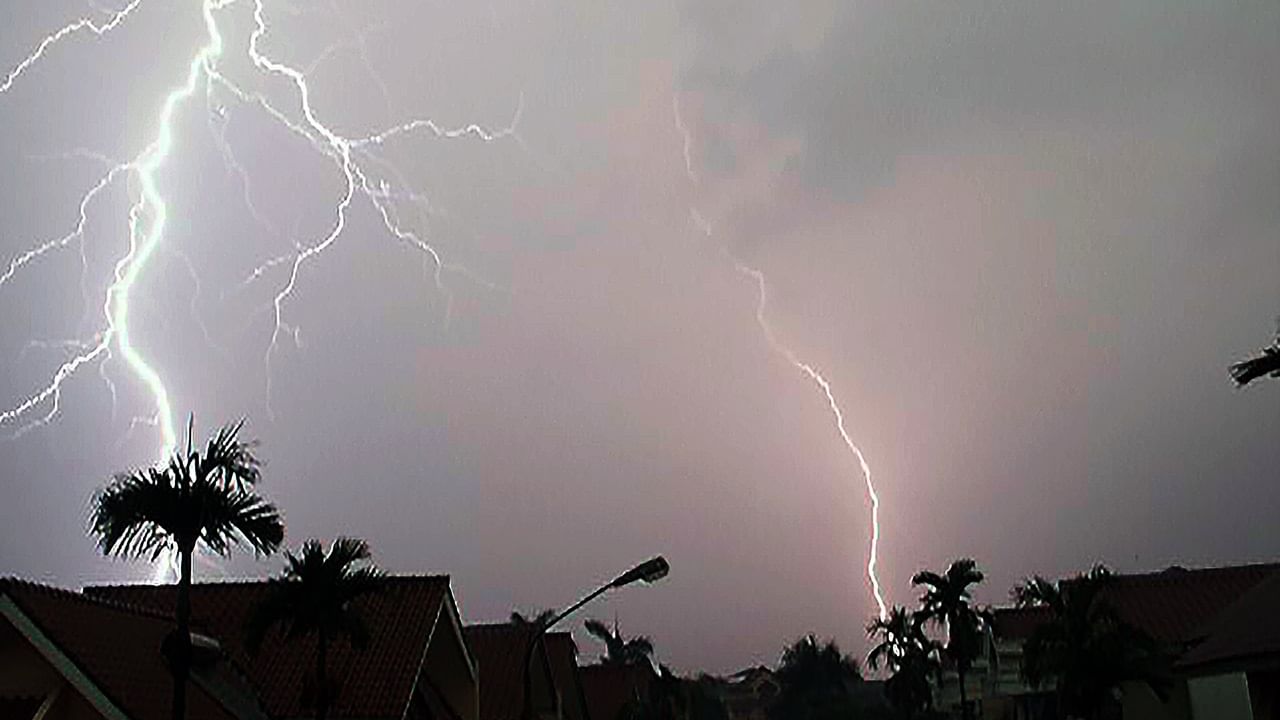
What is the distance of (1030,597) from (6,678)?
34.5 m

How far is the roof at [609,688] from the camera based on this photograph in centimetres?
7350

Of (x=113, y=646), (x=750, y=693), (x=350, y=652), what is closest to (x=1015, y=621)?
(x=350, y=652)

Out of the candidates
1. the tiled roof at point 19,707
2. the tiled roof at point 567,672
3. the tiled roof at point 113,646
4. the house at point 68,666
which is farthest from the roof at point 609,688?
the tiled roof at point 19,707

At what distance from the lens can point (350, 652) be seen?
3391 centimetres

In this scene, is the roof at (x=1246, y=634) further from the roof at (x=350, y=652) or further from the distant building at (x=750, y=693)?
the distant building at (x=750, y=693)

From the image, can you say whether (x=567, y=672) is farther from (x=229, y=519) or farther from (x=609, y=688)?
(x=229, y=519)

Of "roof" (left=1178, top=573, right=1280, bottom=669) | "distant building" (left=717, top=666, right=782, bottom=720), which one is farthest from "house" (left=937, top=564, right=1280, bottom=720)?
"distant building" (left=717, top=666, right=782, bottom=720)

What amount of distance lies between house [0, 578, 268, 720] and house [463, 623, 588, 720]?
19.5 metres

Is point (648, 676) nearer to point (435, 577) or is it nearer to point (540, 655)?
point (540, 655)

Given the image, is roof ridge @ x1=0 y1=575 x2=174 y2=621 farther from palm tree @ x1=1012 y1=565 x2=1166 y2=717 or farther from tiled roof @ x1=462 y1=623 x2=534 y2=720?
palm tree @ x1=1012 y1=565 x2=1166 y2=717

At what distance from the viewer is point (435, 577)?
36.2m

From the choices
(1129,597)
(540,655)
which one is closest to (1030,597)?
(1129,597)

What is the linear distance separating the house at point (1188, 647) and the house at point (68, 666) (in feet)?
70.5

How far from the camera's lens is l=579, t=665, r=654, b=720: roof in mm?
73500
